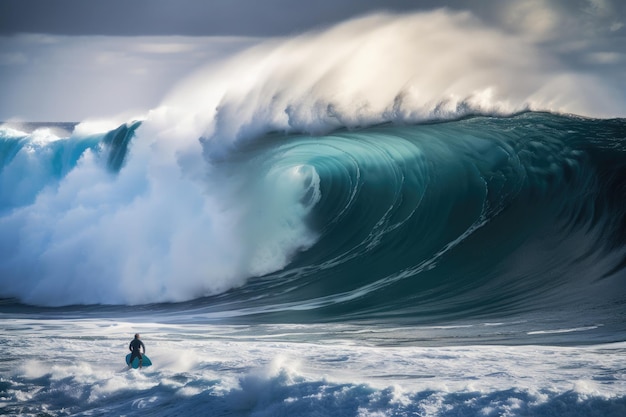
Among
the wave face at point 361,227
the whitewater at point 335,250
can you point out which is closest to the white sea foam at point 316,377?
the whitewater at point 335,250

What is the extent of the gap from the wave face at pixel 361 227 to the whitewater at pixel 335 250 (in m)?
0.04

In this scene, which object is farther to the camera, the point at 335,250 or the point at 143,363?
the point at 335,250

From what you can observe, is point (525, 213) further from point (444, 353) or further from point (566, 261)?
point (444, 353)

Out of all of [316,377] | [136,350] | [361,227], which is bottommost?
[316,377]

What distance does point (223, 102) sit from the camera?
45.4 feet

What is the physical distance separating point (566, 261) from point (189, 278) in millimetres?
5316

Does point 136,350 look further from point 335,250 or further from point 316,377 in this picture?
point 335,250

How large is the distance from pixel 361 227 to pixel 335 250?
2.46 feet

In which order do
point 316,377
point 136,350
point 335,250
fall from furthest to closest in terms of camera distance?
point 335,250, point 136,350, point 316,377

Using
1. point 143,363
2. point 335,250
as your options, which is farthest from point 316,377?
point 335,250

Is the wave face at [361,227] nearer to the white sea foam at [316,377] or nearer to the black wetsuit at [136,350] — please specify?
the white sea foam at [316,377]

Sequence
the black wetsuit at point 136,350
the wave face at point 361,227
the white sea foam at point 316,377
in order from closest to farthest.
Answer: the white sea foam at point 316,377
the black wetsuit at point 136,350
the wave face at point 361,227

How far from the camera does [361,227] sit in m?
12.7

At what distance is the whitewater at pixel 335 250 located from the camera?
634 cm
